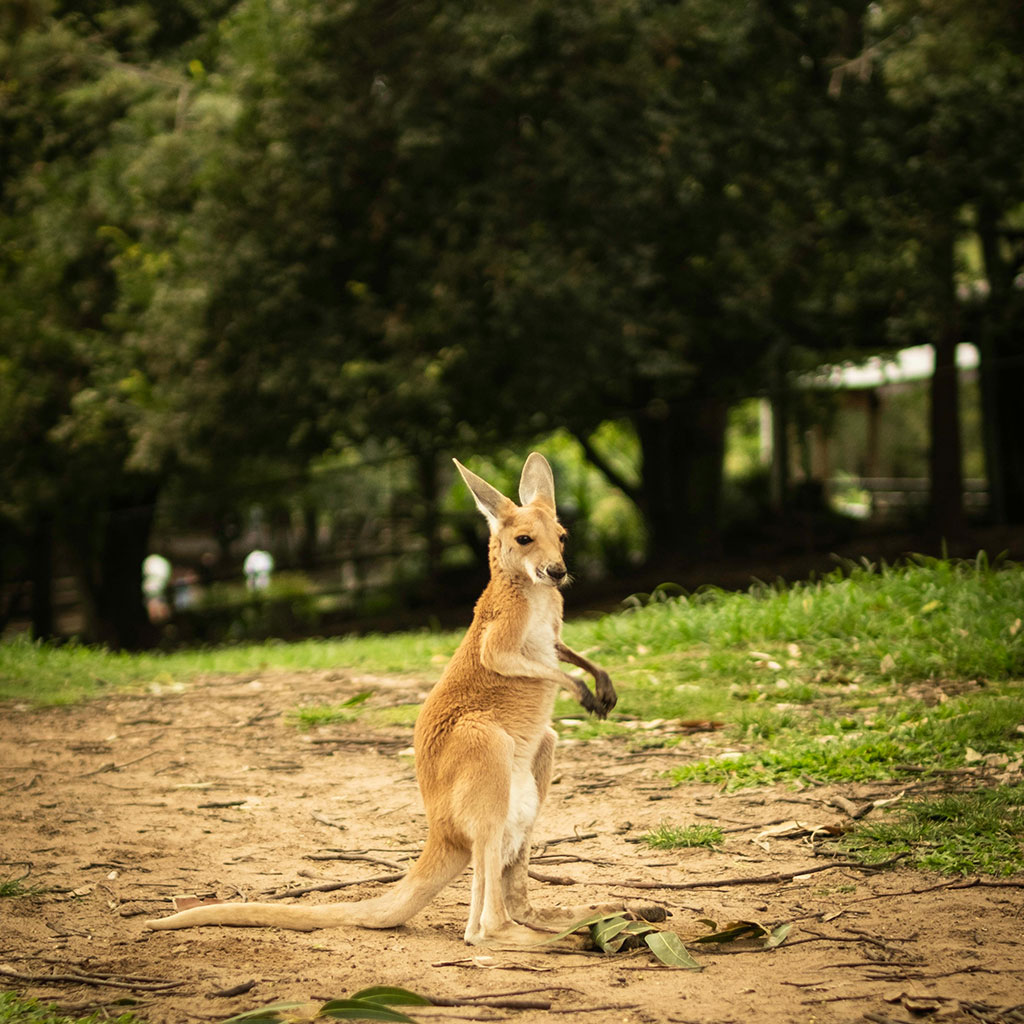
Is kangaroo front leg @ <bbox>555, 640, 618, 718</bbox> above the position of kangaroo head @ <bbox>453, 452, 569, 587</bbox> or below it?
below

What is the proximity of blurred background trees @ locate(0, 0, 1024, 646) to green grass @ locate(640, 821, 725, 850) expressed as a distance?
7.69 m

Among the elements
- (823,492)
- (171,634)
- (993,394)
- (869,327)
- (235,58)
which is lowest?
(171,634)

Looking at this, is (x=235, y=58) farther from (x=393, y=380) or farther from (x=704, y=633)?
(x=704, y=633)

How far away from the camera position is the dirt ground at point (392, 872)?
2.99m

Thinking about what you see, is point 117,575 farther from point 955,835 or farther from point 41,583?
point 955,835

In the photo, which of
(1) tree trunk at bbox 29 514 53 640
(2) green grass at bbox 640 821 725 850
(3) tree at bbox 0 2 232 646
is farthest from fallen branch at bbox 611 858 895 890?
(1) tree trunk at bbox 29 514 53 640

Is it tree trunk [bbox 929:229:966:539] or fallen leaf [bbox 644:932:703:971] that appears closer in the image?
fallen leaf [bbox 644:932:703:971]

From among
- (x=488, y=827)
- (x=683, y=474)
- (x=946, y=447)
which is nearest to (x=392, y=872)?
(x=488, y=827)

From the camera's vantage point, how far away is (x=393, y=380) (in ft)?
39.7

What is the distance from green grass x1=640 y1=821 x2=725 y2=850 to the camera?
4.45m

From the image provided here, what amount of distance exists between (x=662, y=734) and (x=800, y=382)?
9466mm

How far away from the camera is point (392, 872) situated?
4.16m

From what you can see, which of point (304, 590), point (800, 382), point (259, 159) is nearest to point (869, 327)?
point (800, 382)

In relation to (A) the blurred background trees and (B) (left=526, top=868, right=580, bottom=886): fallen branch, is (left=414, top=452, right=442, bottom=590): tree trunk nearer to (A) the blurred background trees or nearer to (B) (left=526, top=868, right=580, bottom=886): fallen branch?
(A) the blurred background trees
